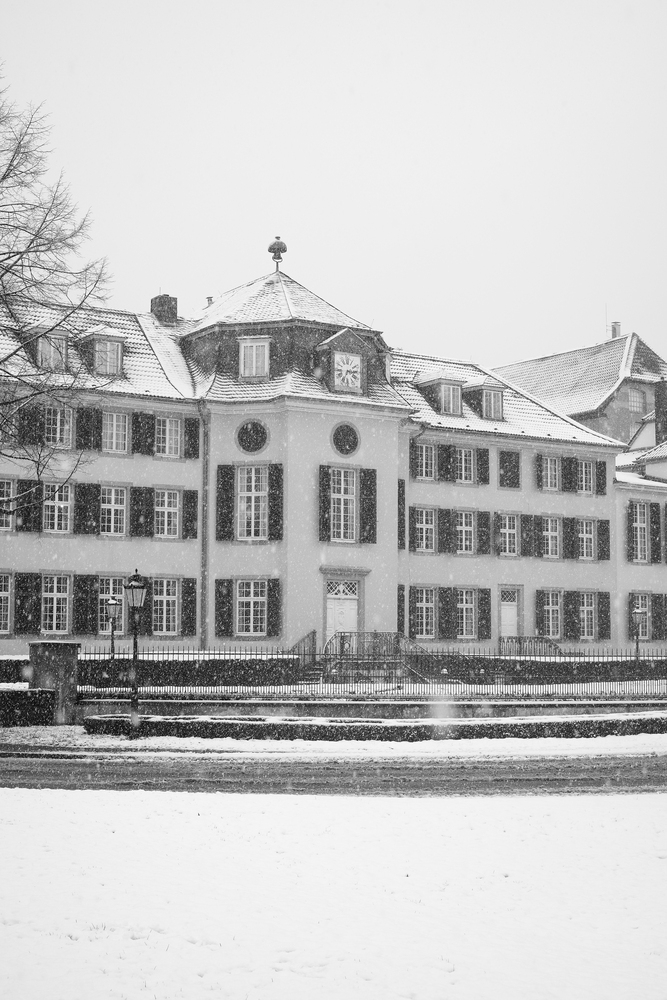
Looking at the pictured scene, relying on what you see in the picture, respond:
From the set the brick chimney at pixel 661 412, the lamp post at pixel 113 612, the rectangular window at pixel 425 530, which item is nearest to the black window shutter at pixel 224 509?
the lamp post at pixel 113 612

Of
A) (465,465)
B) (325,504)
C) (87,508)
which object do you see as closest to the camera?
(87,508)

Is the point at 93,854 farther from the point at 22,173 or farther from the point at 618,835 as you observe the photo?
the point at 22,173

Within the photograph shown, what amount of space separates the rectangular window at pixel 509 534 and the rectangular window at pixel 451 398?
4.12 m

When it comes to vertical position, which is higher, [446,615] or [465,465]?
[465,465]

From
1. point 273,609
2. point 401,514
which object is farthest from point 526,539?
point 273,609

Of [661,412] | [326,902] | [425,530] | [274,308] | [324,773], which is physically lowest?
[324,773]

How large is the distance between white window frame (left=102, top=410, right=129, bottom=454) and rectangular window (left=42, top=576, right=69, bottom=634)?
4.17m

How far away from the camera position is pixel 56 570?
115 ft

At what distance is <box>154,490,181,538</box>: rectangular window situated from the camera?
36781 mm

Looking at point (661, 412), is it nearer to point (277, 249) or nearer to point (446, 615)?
point (446, 615)

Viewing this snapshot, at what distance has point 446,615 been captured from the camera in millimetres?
40500

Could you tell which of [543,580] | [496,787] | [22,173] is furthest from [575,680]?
[22,173]

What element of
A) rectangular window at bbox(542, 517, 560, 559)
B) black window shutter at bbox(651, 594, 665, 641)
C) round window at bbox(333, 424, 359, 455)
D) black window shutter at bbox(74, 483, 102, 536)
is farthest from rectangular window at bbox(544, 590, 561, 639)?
black window shutter at bbox(74, 483, 102, 536)

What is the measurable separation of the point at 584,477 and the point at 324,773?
93.7 feet
